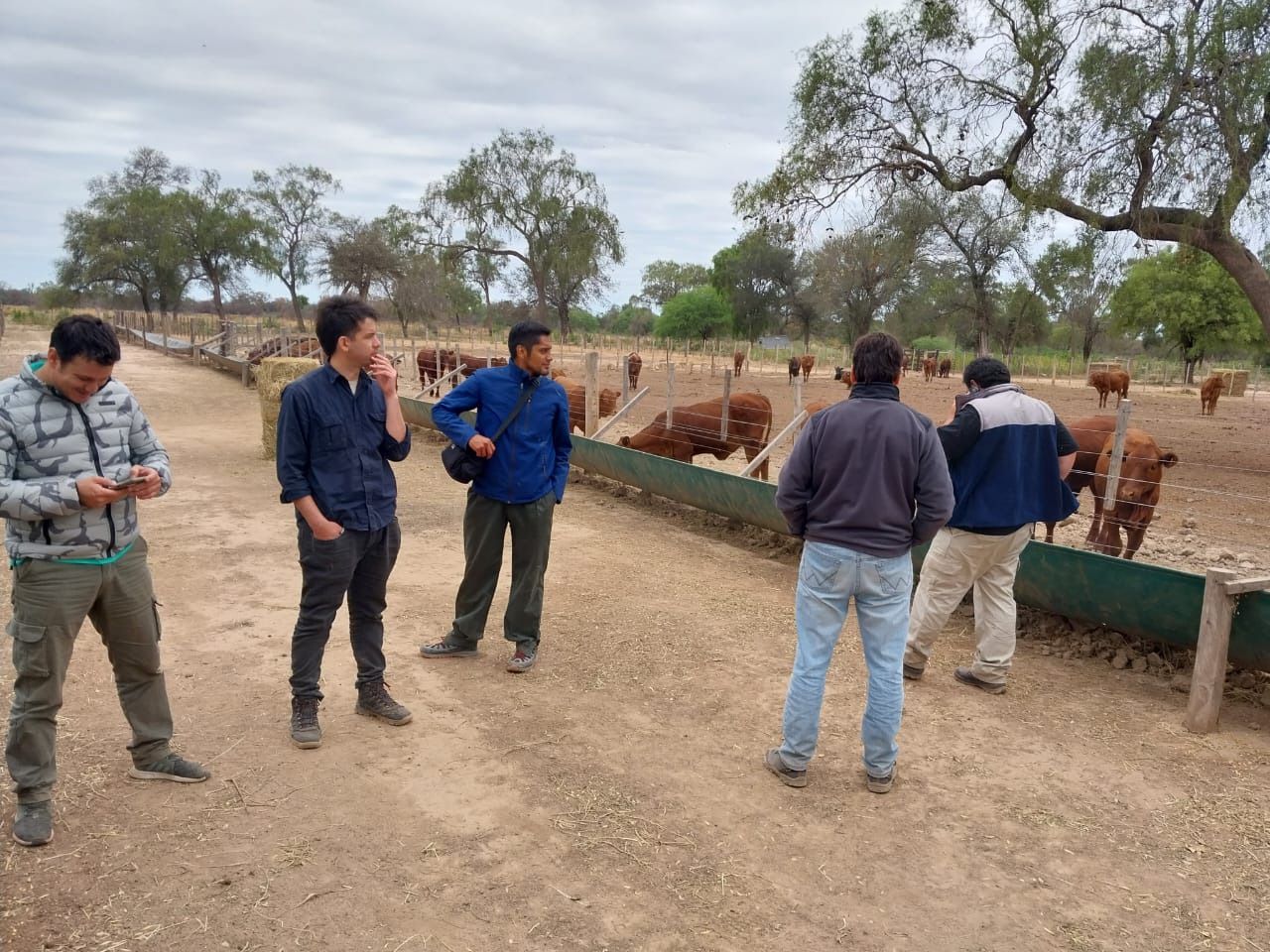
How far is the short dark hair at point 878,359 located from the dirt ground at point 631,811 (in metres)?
1.69

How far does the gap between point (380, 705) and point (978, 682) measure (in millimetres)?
3110

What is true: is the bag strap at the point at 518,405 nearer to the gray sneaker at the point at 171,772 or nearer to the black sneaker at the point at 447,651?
the black sneaker at the point at 447,651

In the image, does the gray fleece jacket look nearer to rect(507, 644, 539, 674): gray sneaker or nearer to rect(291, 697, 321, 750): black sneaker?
rect(507, 644, 539, 674): gray sneaker

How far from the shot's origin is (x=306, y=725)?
374 cm

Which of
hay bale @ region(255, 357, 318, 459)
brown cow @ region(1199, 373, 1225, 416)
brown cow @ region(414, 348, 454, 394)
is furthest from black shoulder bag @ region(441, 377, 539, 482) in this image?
brown cow @ region(1199, 373, 1225, 416)

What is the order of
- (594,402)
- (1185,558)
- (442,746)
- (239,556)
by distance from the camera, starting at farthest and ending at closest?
(594,402)
(1185,558)
(239,556)
(442,746)

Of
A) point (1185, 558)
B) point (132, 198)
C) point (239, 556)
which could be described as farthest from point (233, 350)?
point (1185, 558)

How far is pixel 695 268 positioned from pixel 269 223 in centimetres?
4732

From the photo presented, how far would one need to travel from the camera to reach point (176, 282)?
154 ft

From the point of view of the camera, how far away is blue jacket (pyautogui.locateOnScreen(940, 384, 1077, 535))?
4.26 meters

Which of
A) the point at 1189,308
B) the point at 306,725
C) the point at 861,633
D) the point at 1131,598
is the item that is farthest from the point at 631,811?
the point at 1189,308

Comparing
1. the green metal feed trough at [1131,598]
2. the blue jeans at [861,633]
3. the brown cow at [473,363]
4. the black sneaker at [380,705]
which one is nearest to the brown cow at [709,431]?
the green metal feed trough at [1131,598]

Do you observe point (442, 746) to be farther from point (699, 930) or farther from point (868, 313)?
point (868, 313)

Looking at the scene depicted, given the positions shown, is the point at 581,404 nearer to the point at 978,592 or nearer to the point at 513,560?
the point at 513,560
